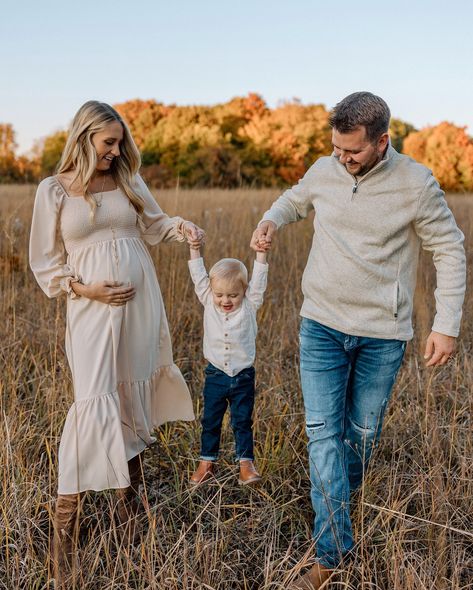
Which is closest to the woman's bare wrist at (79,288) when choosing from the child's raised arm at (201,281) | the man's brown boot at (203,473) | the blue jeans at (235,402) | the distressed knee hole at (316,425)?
the child's raised arm at (201,281)

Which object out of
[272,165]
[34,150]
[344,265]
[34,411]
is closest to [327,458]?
[344,265]

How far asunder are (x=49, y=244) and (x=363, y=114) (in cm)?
129

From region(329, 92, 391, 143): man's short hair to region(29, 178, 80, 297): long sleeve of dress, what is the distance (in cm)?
110

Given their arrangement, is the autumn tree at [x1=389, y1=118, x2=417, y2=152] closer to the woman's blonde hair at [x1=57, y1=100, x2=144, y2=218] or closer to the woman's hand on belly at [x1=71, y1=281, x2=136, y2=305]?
the woman's blonde hair at [x1=57, y1=100, x2=144, y2=218]

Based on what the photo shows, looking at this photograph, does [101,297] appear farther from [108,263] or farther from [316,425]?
[316,425]

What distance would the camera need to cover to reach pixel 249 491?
279 centimetres

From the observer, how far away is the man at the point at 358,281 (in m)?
2.12

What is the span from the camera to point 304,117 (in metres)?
25.0

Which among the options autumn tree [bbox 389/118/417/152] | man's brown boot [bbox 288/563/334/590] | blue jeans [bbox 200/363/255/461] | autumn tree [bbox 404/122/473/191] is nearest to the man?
man's brown boot [bbox 288/563/334/590]

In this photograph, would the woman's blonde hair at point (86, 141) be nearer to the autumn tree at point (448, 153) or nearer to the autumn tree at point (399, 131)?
the autumn tree at point (448, 153)

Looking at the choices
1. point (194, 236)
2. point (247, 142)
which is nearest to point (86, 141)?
point (194, 236)

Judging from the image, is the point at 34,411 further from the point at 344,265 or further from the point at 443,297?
the point at 443,297

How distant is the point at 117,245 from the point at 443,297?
1260mm

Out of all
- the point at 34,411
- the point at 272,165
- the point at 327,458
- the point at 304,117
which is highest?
the point at 304,117
